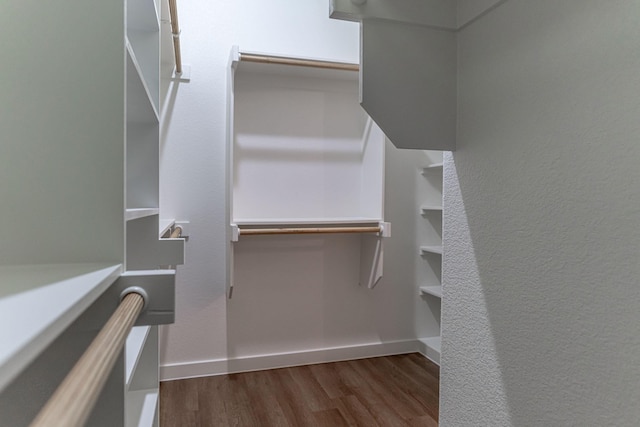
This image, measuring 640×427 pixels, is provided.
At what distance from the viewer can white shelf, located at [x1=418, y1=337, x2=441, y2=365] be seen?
2.42m

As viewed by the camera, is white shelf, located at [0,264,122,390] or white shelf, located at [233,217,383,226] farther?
white shelf, located at [233,217,383,226]

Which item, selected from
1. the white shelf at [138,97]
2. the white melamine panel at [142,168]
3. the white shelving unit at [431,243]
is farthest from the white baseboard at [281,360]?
the white shelf at [138,97]

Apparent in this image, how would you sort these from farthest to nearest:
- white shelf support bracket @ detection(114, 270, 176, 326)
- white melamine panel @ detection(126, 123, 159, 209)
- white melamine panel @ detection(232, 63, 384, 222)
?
white melamine panel @ detection(232, 63, 384, 222) < white melamine panel @ detection(126, 123, 159, 209) < white shelf support bracket @ detection(114, 270, 176, 326)

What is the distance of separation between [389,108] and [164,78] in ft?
5.19

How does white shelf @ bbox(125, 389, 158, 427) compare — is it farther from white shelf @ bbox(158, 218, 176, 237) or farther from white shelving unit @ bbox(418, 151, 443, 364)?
white shelving unit @ bbox(418, 151, 443, 364)

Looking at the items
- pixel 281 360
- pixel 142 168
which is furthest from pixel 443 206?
pixel 281 360

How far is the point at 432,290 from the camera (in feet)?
8.15

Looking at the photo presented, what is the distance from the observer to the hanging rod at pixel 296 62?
1942mm

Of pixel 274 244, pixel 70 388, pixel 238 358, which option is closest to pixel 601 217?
pixel 70 388

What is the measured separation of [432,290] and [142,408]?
5.75 feet

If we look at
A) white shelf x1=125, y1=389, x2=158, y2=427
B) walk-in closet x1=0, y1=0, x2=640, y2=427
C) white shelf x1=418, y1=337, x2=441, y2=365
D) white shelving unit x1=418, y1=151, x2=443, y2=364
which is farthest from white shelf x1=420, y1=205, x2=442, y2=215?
white shelf x1=125, y1=389, x2=158, y2=427

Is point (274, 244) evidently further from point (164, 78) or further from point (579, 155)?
point (579, 155)

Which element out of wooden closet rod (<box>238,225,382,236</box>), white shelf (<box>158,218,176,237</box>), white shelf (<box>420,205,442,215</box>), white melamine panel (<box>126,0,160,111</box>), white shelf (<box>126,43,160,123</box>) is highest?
white melamine panel (<box>126,0,160,111</box>)

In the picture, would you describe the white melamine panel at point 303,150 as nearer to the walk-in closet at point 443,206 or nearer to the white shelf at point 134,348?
the walk-in closet at point 443,206
